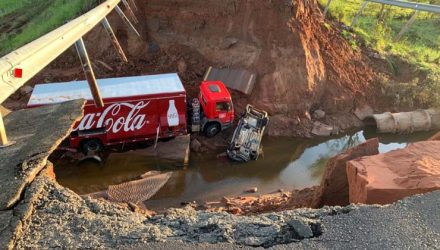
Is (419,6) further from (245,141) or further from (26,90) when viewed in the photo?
(26,90)

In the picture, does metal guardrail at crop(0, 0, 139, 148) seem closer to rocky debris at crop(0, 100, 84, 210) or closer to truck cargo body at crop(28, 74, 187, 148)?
rocky debris at crop(0, 100, 84, 210)

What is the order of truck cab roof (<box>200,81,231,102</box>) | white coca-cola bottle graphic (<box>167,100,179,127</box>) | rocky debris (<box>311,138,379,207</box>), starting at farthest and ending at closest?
truck cab roof (<box>200,81,231,102</box>)
white coca-cola bottle graphic (<box>167,100,179,127</box>)
rocky debris (<box>311,138,379,207</box>)

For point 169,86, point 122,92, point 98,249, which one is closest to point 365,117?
point 169,86

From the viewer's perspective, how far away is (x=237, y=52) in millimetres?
20562

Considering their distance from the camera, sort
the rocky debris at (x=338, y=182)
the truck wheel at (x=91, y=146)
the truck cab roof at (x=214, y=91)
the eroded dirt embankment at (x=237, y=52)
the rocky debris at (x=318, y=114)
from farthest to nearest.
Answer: the rocky debris at (x=318, y=114) < the eroded dirt embankment at (x=237, y=52) < the truck cab roof at (x=214, y=91) < the truck wheel at (x=91, y=146) < the rocky debris at (x=338, y=182)

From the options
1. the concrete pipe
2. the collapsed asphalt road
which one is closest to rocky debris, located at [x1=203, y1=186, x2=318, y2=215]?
the collapsed asphalt road

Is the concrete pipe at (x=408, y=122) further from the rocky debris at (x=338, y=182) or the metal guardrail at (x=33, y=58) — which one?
the metal guardrail at (x=33, y=58)

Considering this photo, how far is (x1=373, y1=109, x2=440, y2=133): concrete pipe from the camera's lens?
1998cm

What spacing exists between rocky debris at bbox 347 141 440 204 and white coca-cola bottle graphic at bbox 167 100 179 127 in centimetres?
895

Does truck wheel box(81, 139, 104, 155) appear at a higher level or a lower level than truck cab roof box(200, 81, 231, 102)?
lower

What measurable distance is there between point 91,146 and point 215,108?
5.24 m

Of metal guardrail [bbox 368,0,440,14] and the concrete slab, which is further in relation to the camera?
metal guardrail [bbox 368,0,440,14]

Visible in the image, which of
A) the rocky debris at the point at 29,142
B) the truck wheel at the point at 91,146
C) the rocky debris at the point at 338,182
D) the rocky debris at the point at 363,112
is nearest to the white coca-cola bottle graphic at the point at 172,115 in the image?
the truck wheel at the point at 91,146

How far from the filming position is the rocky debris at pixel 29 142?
21.5ft
